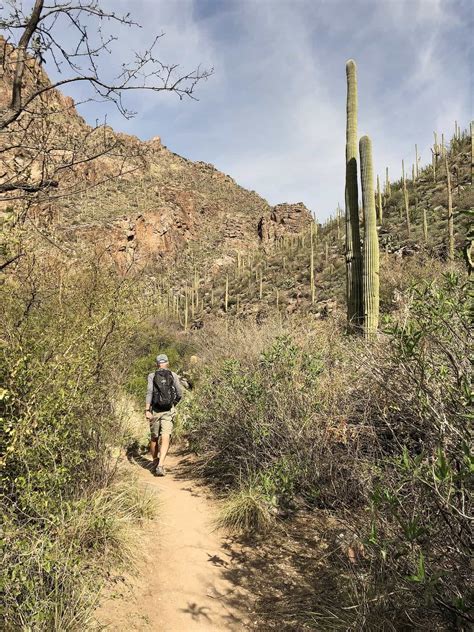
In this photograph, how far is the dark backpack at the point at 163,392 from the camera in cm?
596

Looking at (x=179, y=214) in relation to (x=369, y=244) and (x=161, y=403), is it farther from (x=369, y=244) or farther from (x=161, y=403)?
(x=161, y=403)

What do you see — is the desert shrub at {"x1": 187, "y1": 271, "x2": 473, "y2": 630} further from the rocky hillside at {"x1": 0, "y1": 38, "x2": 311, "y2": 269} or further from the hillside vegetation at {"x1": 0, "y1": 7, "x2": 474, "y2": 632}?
the rocky hillside at {"x1": 0, "y1": 38, "x2": 311, "y2": 269}

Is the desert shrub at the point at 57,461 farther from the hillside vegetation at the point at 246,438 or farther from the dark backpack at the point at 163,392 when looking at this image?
the dark backpack at the point at 163,392

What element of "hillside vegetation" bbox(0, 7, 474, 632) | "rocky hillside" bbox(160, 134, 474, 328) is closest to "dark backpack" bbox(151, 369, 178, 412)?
"hillside vegetation" bbox(0, 7, 474, 632)

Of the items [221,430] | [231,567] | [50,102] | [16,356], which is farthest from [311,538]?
[50,102]

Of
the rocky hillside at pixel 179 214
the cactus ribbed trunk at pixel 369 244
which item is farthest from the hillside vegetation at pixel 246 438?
the rocky hillside at pixel 179 214

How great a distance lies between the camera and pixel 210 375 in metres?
7.04

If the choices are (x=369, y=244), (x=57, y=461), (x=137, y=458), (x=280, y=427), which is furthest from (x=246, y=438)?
(x=369, y=244)

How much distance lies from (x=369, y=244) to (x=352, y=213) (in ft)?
3.83

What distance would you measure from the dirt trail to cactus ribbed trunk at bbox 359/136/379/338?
500 centimetres

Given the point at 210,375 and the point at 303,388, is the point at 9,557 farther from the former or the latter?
the point at 210,375

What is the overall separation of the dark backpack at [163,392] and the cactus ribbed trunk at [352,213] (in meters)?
4.52

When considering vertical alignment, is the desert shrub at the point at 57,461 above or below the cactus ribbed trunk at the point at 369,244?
below

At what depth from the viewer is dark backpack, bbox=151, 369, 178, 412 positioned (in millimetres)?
5961
